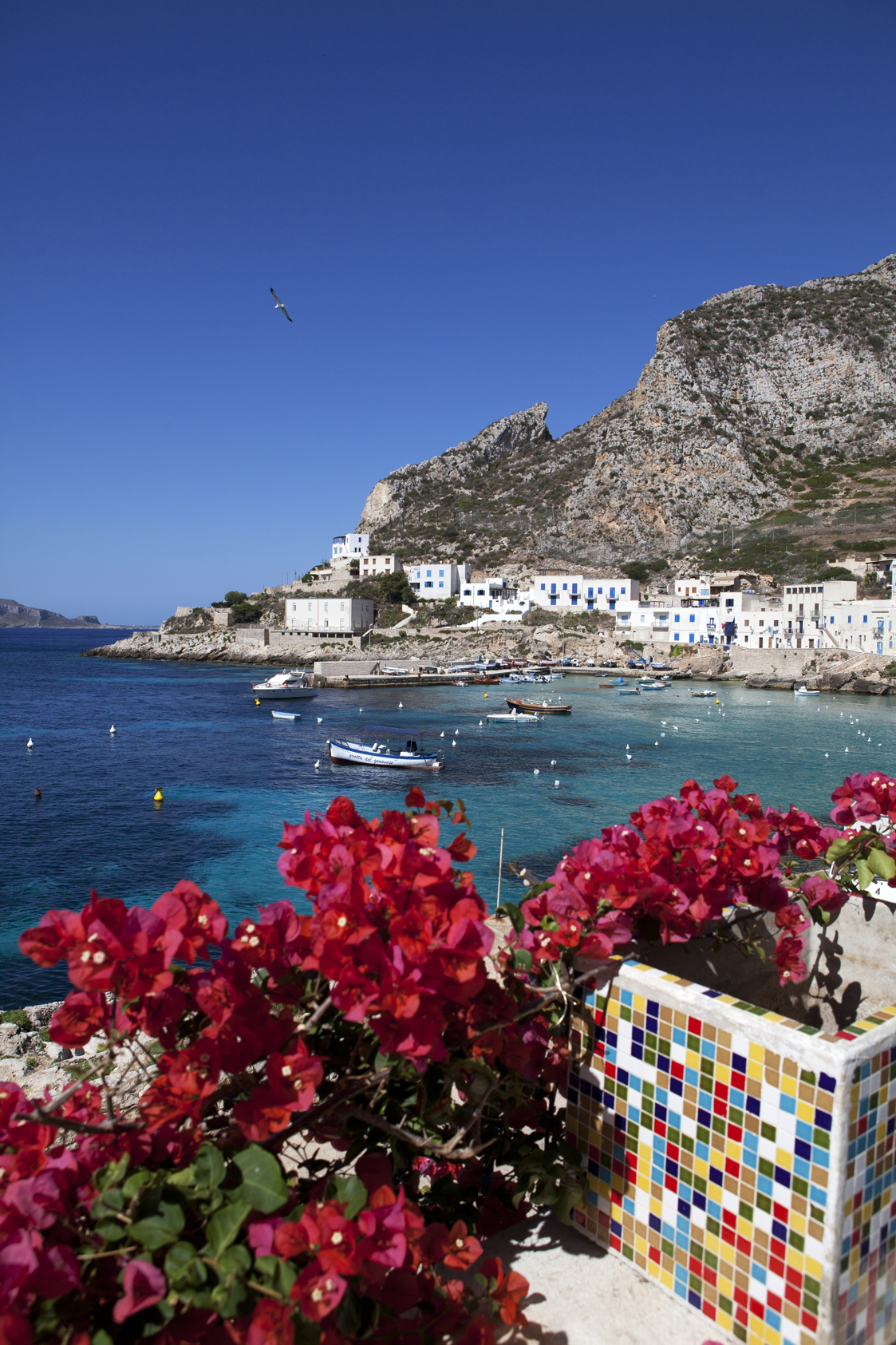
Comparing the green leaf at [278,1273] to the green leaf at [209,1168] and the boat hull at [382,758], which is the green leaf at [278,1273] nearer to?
the green leaf at [209,1168]

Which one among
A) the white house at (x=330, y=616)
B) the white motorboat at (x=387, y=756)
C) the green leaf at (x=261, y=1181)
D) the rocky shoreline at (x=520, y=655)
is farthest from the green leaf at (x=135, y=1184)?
the white house at (x=330, y=616)

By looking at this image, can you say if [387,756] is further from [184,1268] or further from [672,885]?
[184,1268]

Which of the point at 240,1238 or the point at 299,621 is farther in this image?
the point at 299,621

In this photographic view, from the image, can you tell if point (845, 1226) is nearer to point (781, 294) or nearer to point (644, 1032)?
point (644, 1032)

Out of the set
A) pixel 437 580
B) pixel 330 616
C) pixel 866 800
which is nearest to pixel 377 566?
pixel 437 580

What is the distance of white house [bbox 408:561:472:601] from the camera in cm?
8456

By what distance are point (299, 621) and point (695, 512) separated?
4988 cm

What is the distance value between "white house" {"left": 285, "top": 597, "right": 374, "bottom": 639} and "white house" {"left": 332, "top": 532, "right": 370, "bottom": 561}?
23.2m

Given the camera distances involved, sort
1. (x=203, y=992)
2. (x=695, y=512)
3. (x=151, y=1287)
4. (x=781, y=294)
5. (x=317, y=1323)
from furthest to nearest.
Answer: (x=781, y=294) → (x=695, y=512) → (x=203, y=992) → (x=317, y=1323) → (x=151, y=1287)

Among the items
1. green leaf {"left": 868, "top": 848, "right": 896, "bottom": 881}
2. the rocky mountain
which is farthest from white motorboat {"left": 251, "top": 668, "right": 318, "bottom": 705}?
the rocky mountain

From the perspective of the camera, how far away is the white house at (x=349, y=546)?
10396 cm

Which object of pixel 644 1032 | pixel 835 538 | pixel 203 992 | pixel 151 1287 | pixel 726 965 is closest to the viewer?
pixel 151 1287

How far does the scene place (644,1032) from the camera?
2027 millimetres

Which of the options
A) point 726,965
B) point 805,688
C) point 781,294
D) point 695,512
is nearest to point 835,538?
point 695,512
